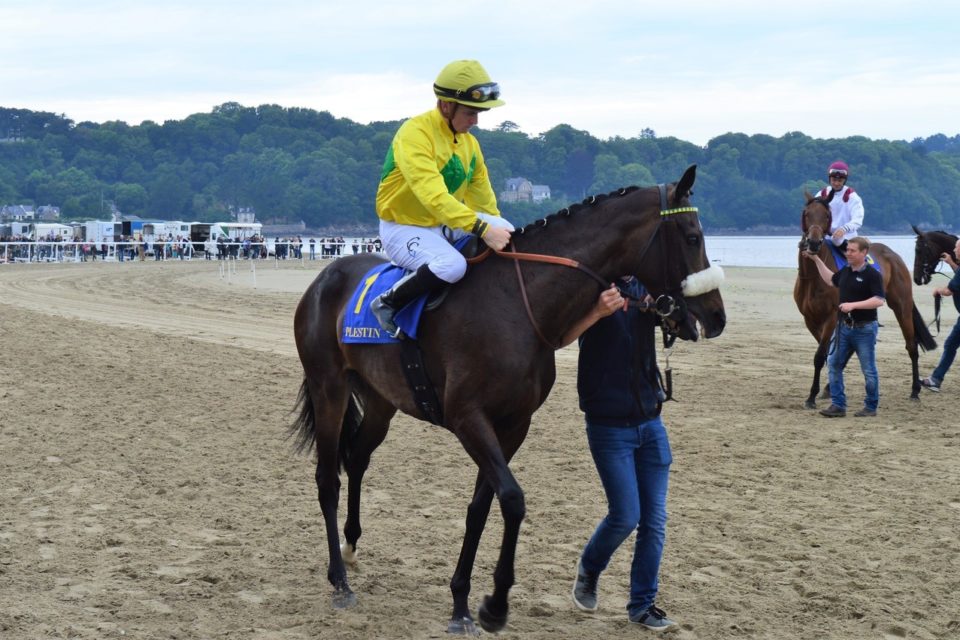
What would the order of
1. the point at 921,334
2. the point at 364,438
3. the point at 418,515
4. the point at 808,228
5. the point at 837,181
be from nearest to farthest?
1. the point at 364,438
2. the point at 418,515
3. the point at 808,228
4. the point at 837,181
5. the point at 921,334

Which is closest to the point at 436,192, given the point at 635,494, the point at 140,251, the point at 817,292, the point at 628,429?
the point at 628,429

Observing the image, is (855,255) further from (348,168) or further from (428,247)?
(348,168)

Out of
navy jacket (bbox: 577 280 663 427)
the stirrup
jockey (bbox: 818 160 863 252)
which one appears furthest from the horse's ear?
jockey (bbox: 818 160 863 252)

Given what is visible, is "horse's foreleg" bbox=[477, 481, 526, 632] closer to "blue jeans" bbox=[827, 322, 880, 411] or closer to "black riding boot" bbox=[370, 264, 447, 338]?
"black riding boot" bbox=[370, 264, 447, 338]

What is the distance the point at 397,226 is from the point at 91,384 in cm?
720

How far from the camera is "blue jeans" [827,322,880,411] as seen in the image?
1100 cm

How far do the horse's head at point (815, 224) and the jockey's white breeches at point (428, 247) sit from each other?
6.77 metres

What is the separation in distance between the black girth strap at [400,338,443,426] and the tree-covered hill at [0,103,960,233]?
104376mm

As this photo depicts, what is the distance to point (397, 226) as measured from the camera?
18.0 feet

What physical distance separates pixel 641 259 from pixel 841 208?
805 cm

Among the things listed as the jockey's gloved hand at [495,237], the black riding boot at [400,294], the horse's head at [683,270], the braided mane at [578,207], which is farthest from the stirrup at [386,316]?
the horse's head at [683,270]

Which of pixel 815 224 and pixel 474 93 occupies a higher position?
pixel 474 93

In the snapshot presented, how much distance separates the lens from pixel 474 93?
5.14 meters

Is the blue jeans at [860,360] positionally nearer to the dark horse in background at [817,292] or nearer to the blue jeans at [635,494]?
the dark horse in background at [817,292]
